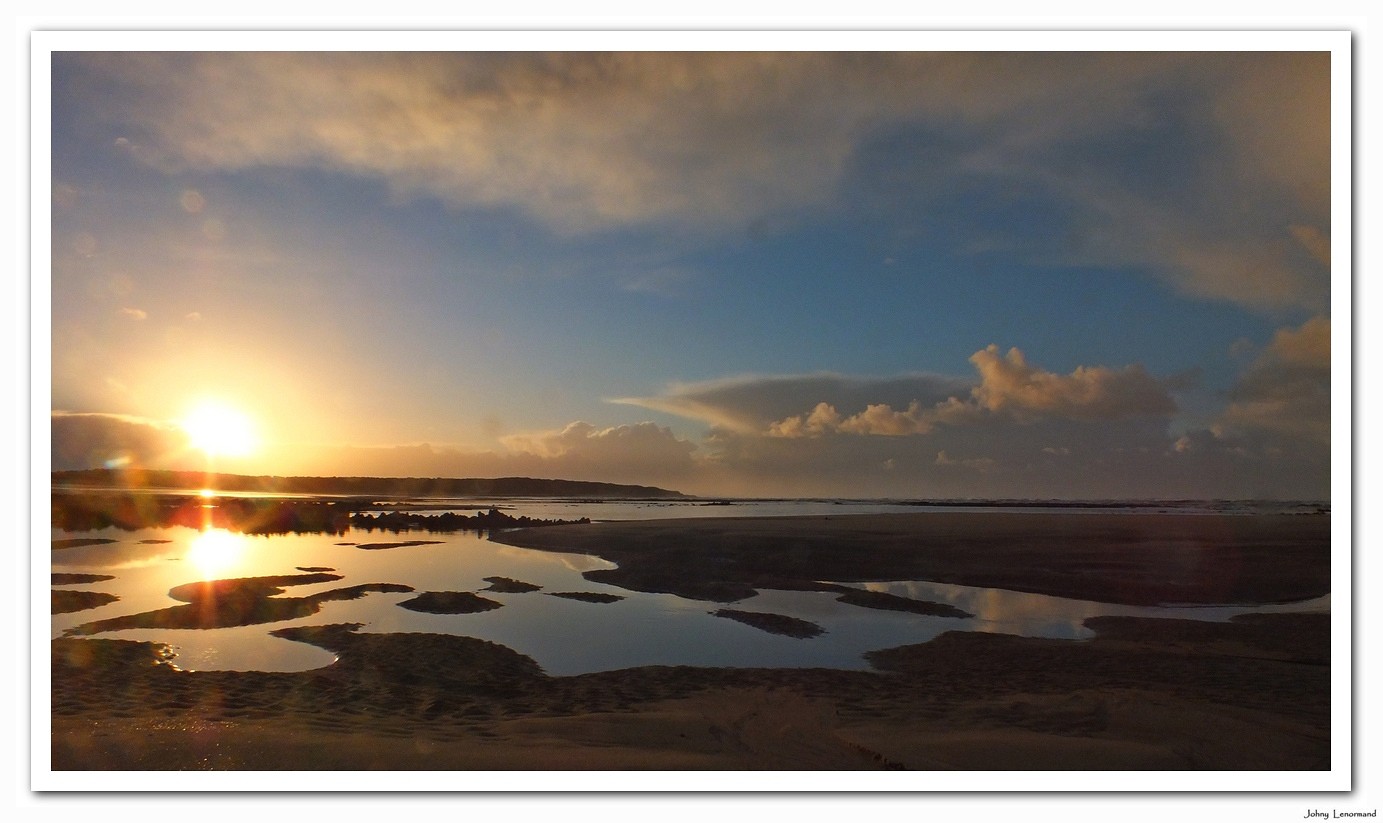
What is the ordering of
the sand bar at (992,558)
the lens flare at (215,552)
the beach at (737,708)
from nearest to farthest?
the beach at (737,708) → the sand bar at (992,558) → the lens flare at (215,552)

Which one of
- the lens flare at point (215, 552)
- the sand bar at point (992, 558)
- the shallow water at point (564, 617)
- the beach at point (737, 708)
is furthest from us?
the lens flare at point (215, 552)

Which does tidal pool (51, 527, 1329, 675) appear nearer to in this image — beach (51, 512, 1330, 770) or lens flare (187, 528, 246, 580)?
lens flare (187, 528, 246, 580)

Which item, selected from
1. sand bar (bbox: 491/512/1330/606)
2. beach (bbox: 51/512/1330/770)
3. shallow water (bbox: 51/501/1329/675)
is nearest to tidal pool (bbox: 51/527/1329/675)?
shallow water (bbox: 51/501/1329/675)

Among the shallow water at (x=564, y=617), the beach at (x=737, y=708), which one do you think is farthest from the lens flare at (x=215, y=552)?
the beach at (x=737, y=708)

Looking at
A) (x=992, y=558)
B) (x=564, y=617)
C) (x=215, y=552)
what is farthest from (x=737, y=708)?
(x=215, y=552)

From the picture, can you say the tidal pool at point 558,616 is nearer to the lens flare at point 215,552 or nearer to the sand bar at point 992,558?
the lens flare at point 215,552
